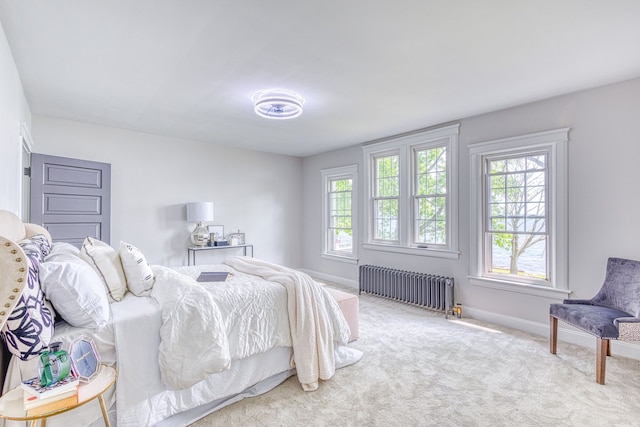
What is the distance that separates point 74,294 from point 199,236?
3.43m

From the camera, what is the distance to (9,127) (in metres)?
2.39

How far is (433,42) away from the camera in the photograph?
2.19 metres

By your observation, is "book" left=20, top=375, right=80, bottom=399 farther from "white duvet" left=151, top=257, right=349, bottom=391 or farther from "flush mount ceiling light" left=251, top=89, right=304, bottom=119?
"flush mount ceiling light" left=251, top=89, right=304, bottom=119

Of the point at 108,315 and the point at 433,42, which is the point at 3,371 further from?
the point at 433,42

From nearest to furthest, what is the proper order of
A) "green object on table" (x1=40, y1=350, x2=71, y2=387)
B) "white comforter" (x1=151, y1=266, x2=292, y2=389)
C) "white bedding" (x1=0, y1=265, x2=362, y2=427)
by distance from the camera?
"green object on table" (x1=40, y1=350, x2=71, y2=387) → "white bedding" (x1=0, y1=265, x2=362, y2=427) → "white comforter" (x1=151, y1=266, x2=292, y2=389)

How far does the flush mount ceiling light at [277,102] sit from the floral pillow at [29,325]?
2.24m

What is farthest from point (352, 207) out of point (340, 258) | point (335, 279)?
point (335, 279)

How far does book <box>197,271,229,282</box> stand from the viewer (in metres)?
2.67

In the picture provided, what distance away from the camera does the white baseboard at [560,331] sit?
2847 mm

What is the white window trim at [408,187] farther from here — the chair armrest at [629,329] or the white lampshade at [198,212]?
the white lampshade at [198,212]

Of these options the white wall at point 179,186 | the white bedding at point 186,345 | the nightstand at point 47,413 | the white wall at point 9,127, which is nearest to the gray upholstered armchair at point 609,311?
the white bedding at point 186,345

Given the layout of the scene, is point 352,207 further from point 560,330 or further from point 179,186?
point 560,330

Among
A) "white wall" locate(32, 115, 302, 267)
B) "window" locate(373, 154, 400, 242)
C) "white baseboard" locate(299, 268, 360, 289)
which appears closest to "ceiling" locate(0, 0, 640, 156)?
"white wall" locate(32, 115, 302, 267)

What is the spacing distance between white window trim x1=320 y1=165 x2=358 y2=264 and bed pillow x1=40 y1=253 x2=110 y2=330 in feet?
13.8
